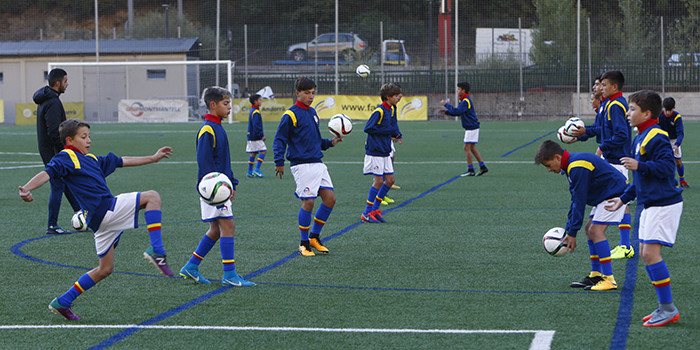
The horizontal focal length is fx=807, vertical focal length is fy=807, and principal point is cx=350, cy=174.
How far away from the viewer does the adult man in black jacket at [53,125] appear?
10.4m

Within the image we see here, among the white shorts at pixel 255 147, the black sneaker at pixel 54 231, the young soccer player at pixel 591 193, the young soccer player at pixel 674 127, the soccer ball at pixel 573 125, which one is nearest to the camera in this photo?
the young soccer player at pixel 591 193

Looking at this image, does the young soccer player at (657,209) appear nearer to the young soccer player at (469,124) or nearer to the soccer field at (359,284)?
the soccer field at (359,284)

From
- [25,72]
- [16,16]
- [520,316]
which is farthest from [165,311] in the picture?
[16,16]

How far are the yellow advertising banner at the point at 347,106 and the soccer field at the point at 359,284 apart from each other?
2319 cm

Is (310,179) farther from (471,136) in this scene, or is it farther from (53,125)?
(471,136)

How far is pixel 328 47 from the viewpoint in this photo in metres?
41.9

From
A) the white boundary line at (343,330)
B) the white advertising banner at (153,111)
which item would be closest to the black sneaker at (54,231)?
the white boundary line at (343,330)

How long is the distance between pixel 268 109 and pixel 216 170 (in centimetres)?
3078

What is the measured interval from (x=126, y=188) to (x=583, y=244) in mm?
9307

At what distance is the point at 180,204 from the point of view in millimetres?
13086

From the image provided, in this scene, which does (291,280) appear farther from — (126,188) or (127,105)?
(127,105)

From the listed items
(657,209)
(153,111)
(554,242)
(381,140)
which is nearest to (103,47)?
(153,111)

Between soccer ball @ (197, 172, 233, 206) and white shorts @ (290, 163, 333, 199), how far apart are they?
6.53ft

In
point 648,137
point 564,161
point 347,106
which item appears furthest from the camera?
point 347,106
